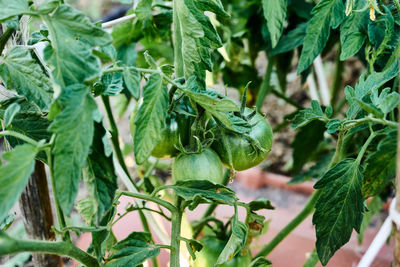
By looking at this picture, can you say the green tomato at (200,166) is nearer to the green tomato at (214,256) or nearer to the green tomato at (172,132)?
the green tomato at (172,132)

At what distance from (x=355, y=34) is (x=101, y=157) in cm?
47

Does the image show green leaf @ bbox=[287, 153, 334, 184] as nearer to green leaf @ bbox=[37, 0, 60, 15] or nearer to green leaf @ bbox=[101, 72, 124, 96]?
green leaf @ bbox=[101, 72, 124, 96]

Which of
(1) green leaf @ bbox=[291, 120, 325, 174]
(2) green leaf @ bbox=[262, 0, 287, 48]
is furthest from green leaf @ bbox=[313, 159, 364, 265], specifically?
(1) green leaf @ bbox=[291, 120, 325, 174]

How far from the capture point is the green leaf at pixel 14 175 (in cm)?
43

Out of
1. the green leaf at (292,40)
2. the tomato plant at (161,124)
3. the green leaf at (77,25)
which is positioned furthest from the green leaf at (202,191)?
the green leaf at (292,40)

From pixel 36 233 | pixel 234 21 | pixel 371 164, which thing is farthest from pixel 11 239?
pixel 234 21

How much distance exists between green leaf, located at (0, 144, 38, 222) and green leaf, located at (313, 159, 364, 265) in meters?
0.39

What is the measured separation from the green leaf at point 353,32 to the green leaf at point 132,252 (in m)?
0.42

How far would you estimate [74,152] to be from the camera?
0.43 m

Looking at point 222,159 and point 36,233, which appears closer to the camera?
point 222,159

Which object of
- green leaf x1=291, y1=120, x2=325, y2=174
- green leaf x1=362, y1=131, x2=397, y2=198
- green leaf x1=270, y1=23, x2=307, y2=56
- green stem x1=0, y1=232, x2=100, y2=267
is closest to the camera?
green stem x1=0, y1=232, x2=100, y2=267

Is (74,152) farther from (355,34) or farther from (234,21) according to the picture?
(234,21)

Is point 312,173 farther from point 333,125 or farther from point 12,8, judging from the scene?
point 12,8

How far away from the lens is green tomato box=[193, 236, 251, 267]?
0.81 m
